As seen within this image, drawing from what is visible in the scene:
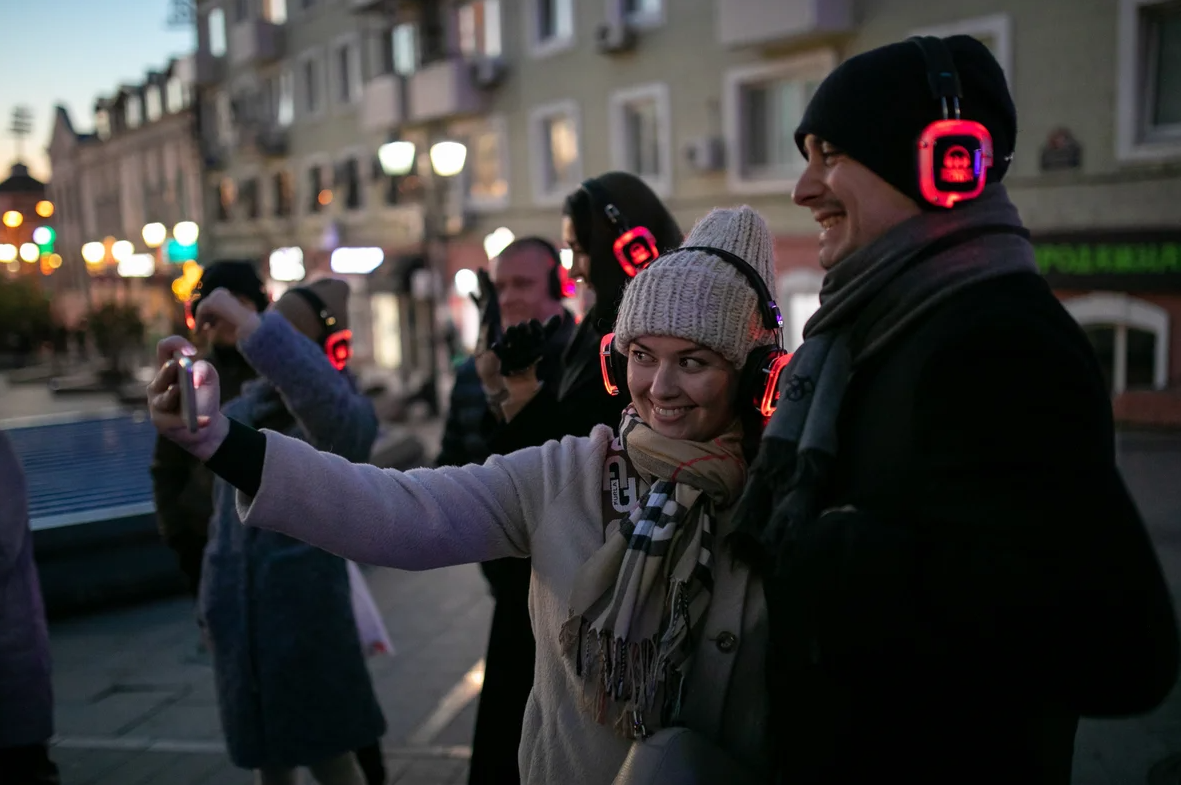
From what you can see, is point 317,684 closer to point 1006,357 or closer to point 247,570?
point 247,570

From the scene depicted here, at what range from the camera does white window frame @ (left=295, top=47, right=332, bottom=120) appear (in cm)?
2936

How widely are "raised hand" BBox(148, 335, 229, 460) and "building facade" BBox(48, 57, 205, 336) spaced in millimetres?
31038

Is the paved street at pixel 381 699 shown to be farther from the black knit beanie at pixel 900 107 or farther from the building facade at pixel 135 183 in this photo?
the building facade at pixel 135 183

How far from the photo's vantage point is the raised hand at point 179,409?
1693 mm

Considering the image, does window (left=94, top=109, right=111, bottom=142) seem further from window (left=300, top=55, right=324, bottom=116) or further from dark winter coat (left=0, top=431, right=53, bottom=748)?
dark winter coat (left=0, top=431, right=53, bottom=748)

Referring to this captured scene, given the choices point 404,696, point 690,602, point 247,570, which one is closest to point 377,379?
point 404,696

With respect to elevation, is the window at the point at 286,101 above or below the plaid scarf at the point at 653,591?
above

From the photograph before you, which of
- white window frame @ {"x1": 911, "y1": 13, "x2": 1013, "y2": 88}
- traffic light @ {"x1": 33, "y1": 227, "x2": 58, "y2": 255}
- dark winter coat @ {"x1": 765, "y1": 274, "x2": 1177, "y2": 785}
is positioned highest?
white window frame @ {"x1": 911, "y1": 13, "x2": 1013, "y2": 88}

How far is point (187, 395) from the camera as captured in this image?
1.67m

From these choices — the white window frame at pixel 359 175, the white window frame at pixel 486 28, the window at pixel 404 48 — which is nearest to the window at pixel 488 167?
the white window frame at pixel 486 28

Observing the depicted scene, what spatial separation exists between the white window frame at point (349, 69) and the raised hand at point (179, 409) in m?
26.7

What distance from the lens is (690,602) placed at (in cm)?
181

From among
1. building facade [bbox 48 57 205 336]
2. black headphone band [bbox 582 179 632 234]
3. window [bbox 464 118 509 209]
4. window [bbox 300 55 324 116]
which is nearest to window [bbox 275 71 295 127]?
window [bbox 300 55 324 116]

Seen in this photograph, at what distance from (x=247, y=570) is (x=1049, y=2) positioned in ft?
42.2
